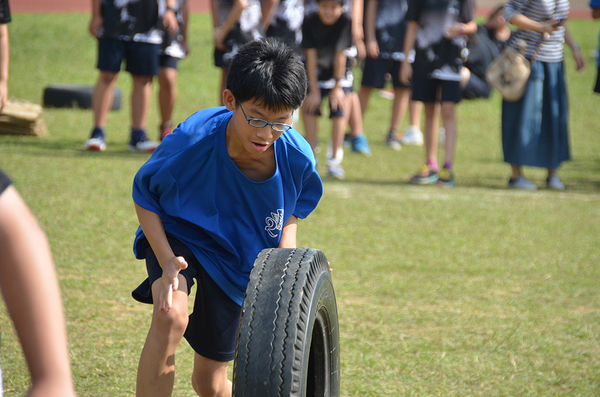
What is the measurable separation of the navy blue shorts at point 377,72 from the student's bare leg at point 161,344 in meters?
6.64

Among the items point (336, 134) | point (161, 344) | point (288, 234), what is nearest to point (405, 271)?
point (288, 234)

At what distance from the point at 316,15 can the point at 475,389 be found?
4.82 meters

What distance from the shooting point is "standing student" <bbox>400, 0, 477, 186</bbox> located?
662 cm

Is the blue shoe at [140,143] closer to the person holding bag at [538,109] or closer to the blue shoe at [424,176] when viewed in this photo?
the blue shoe at [424,176]

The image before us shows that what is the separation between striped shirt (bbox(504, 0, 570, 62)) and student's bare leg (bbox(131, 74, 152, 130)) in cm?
363

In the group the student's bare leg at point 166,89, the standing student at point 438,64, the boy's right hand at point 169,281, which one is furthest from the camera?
the student's bare leg at point 166,89

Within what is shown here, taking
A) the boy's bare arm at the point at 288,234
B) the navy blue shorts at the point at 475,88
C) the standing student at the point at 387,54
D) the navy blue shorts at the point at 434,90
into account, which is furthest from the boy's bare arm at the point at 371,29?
the boy's bare arm at the point at 288,234

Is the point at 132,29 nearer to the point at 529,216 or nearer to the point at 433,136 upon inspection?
the point at 433,136

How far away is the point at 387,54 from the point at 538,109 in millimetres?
2343

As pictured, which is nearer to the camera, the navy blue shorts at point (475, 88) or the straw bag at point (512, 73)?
the straw bag at point (512, 73)

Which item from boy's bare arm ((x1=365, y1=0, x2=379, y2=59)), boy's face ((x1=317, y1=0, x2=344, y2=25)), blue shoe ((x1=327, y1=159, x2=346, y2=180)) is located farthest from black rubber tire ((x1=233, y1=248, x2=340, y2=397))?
boy's bare arm ((x1=365, y1=0, x2=379, y2=59))

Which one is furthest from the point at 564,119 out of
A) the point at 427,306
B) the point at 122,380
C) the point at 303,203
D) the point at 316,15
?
the point at 122,380

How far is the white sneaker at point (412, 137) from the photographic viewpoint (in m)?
9.01

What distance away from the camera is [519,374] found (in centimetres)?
299
